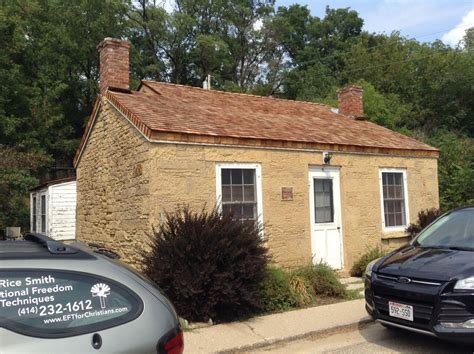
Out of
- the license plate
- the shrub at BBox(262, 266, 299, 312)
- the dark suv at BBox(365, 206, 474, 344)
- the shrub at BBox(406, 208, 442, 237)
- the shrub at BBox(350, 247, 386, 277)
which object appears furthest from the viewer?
the shrub at BBox(406, 208, 442, 237)

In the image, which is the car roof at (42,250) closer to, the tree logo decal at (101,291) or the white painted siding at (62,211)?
the tree logo decal at (101,291)

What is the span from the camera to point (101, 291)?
112 inches

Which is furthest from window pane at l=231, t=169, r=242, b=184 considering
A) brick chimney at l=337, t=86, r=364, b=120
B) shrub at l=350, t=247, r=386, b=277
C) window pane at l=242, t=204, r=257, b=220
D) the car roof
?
brick chimney at l=337, t=86, r=364, b=120

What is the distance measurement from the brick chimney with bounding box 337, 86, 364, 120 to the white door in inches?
183

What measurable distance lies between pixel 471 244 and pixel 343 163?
5.30 metres

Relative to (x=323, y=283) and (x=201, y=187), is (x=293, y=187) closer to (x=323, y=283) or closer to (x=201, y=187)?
(x=201, y=187)

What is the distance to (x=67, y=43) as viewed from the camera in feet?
100

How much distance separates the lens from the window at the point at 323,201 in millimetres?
10461

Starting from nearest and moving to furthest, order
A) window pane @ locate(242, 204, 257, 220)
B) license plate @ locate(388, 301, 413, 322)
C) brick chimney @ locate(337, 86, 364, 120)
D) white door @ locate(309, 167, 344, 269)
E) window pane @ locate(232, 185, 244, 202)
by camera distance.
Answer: license plate @ locate(388, 301, 413, 322) → window pane @ locate(232, 185, 244, 202) → window pane @ locate(242, 204, 257, 220) → white door @ locate(309, 167, 344, 269) → brick chimney @ locate(337, 86, 364, 120)

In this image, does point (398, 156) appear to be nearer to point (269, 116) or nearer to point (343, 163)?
point (343, 163)

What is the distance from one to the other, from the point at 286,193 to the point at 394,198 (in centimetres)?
342

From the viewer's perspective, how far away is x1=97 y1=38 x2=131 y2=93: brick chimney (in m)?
11.0

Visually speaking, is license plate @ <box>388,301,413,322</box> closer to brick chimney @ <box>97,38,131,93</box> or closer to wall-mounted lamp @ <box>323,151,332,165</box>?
wall-mounted lamp @ <box>323,151,332,165</box>

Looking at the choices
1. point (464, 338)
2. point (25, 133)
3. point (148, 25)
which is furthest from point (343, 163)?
point (148, 25)
